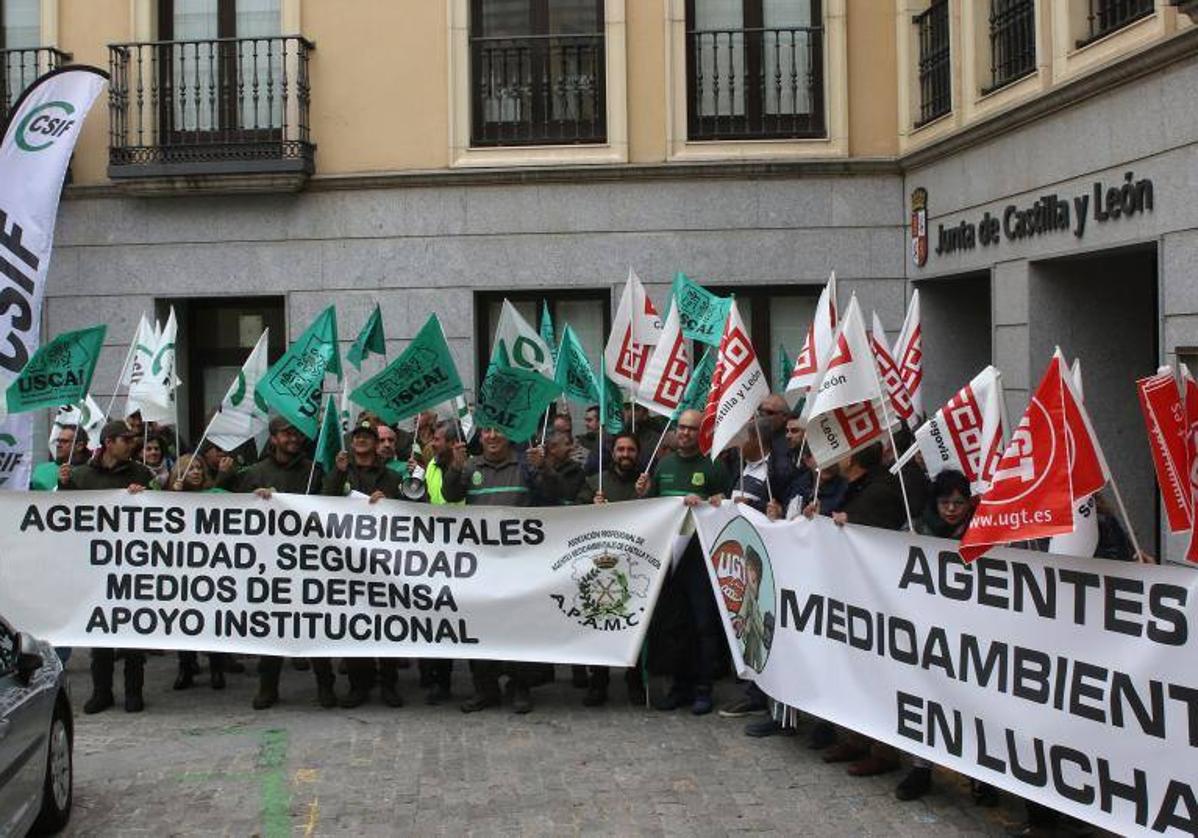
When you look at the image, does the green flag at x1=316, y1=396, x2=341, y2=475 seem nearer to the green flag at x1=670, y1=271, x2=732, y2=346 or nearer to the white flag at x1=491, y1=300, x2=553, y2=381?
the white flag at x1=491, y1=300, x2=553, y2=381

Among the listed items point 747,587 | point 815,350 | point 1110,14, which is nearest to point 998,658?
point 747,587

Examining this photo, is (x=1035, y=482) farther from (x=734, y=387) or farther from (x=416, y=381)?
(x=416, y=381)

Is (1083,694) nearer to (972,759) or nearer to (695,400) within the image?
(972,759)

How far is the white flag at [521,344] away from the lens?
36.5 feet

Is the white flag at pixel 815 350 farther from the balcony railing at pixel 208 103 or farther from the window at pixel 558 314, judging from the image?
the balcony railing at pixel 208 103

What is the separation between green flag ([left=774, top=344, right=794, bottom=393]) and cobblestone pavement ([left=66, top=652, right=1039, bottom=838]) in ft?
13.3

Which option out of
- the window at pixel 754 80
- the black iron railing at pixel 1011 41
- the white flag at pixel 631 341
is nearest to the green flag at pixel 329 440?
the white flag at pixel 631 341

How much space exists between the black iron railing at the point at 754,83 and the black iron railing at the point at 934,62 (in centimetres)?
110

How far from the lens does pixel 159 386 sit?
1073 centimetres

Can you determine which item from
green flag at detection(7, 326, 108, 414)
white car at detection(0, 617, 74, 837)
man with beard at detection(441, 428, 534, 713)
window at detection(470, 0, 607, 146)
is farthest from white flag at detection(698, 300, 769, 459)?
window at detection(470, 0, 607, 146)

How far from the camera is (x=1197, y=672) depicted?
17.4 ft

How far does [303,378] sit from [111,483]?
4.65ft

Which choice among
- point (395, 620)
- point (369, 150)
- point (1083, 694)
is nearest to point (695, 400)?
point (395, 620)

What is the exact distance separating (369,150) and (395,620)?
8.13 meters
